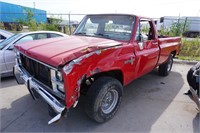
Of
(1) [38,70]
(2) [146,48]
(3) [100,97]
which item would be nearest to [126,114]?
(3) [100,97]

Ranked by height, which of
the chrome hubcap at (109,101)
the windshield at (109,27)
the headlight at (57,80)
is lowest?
the chrome hubcap at (109,101)

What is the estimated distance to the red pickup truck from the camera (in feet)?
7.97

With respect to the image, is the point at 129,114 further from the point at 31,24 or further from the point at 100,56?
the point at 31,24

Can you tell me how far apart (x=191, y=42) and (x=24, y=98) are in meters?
8.61

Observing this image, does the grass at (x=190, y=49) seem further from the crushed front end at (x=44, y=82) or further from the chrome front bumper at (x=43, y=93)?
the chrome front bumper at (x=43, y=93)

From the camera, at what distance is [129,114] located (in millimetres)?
3436

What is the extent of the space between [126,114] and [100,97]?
944 mm

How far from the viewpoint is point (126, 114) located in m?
3.43

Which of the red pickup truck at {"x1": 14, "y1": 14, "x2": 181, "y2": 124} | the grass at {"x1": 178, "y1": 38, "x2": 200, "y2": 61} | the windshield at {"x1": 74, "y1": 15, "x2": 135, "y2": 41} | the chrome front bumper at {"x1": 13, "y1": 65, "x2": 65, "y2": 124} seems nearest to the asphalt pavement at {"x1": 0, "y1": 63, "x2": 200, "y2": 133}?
the red pickup truck at {"x1": 14, "y1": 14, "x2": 181, "y2": 124}

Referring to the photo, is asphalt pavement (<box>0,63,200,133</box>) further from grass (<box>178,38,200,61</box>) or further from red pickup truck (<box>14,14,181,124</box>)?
grass (<box>178,38,200,61</box>)

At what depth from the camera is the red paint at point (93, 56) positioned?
7.82ft

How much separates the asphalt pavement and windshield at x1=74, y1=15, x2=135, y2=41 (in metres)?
1.55

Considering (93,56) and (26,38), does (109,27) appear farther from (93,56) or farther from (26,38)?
(26,38)

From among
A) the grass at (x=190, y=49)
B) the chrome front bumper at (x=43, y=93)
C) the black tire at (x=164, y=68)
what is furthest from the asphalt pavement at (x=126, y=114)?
the grass at (x=190, y=49)
